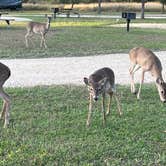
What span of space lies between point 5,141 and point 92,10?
63226 millimetres

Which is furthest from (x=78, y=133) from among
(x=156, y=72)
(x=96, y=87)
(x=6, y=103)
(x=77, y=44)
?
(x=77, y=44)

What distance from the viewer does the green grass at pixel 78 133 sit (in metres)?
6.61

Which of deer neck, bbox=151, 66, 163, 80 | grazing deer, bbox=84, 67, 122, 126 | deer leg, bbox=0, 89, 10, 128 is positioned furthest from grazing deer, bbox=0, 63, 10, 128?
deer neck, bbox=151, 66, 163, 80

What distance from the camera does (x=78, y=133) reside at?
307 inches

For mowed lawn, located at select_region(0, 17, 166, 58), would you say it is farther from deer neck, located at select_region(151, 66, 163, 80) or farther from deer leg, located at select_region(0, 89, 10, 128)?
deer leg, located at select_region(0, 89, 10, 128)

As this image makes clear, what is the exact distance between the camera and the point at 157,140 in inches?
295

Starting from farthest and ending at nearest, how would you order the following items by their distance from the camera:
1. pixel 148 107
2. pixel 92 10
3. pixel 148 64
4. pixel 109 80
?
1. pixel 92 10
2. pixel 148 64
3. pixel 148 107
4. pixel 109 80

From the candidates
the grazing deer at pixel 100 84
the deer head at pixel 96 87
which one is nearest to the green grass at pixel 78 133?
the grazing deer at pixel 100 84

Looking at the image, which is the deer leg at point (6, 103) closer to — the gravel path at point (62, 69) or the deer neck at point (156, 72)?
the deer neck at point (156, 72)

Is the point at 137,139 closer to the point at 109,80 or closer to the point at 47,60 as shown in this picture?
the point at 109,80

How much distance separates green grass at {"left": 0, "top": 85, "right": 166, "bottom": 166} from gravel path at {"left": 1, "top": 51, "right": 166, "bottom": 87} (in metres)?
1.95

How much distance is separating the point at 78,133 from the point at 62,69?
22.5 ft

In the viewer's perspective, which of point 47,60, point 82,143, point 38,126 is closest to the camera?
point 82,143

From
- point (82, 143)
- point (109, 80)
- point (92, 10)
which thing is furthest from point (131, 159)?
point (92, 10)
